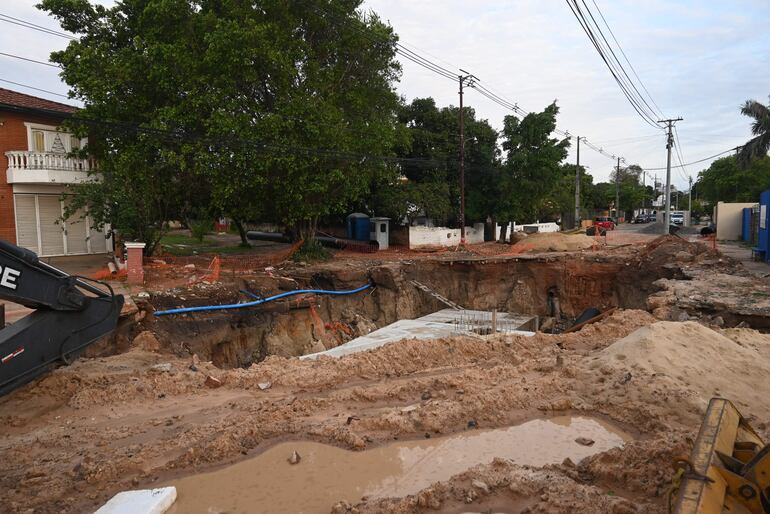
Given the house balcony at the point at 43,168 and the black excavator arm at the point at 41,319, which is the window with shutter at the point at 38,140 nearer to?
the house balcony at the point at 43,168

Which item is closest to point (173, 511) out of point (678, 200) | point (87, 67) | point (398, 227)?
point (87, 67)

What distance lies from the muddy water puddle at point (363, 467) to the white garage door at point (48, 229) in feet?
49.9

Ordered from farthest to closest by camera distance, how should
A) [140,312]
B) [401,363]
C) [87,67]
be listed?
[87,67]
[140,312]
[401,363]

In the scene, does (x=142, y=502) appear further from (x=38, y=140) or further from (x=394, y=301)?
(x=38, y=140)

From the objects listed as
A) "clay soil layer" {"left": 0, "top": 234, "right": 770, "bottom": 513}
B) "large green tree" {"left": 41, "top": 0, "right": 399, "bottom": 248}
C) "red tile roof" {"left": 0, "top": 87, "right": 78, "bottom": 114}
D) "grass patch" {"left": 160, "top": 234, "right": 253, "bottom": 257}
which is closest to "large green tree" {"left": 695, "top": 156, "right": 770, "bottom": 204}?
"large green tree" {"left": 41, "top": 0, "right": 399, "bottom": 248}

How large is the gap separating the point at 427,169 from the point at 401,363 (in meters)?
21.1

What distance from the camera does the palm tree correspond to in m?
34.1

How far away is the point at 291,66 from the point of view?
55.2ft

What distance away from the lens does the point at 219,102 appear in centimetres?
1606

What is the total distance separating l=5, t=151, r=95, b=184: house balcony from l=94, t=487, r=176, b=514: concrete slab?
647 inches

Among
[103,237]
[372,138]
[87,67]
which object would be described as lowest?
[103,237]

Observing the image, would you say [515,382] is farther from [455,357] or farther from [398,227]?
[398,227]

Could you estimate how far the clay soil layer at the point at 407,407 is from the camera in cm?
432

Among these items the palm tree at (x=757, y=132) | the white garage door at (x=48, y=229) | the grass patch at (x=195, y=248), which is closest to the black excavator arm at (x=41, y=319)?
the white garage door at (x=48, y=229)
